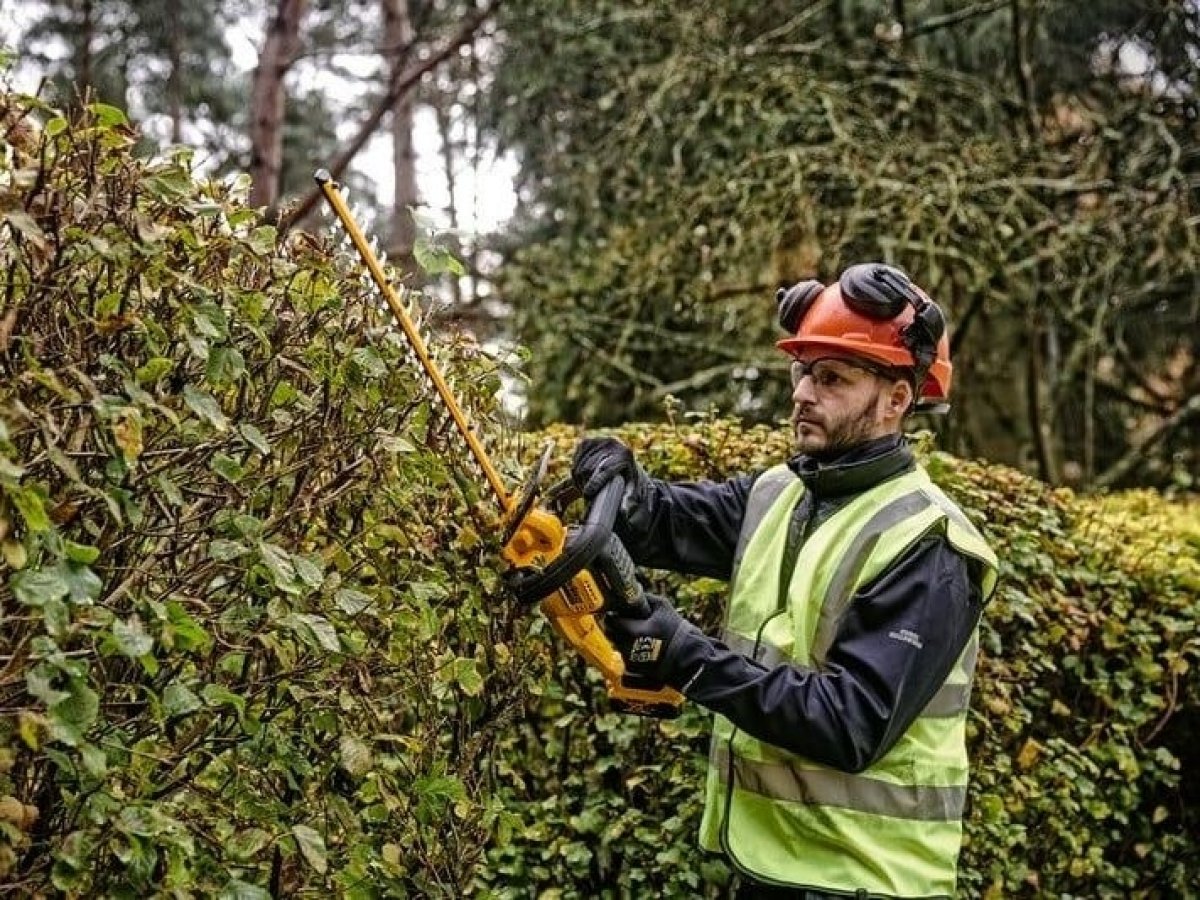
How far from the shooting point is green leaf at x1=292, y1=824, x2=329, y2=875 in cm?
175

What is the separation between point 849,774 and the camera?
2260 mm

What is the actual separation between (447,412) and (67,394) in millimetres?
786

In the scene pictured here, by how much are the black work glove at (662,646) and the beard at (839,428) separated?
488 millimetres

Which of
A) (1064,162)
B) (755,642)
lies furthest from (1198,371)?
(755,642)

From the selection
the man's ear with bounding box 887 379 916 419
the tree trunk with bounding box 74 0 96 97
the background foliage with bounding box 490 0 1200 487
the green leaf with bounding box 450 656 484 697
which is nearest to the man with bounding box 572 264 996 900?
the man's ear with bounding box 887 379 916 419

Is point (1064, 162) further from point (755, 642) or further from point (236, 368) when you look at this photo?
point (236, 368)

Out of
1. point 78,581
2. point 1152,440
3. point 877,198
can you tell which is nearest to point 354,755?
point 78,581

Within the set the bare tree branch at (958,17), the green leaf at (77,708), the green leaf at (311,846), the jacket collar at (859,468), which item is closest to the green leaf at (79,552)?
the green leaf at (77,708)

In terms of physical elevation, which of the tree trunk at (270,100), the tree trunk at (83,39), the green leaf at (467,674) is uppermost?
the tree trunk at (83,39)

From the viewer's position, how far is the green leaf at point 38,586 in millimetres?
1323

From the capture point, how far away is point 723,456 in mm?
3240

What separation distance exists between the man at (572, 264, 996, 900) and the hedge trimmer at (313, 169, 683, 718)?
5 cm

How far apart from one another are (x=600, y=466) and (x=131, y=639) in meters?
1.12

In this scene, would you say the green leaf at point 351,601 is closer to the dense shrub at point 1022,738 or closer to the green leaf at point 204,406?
the green leaf at point 204,406
